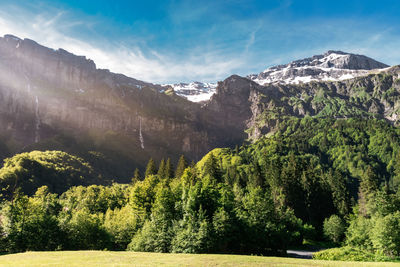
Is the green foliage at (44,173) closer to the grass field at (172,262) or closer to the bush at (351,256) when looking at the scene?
the grass field at (172,262)

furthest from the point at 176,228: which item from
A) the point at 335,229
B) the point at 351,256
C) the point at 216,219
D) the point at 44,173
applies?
the point at 44,173

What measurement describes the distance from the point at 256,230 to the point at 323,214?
50.4 metres

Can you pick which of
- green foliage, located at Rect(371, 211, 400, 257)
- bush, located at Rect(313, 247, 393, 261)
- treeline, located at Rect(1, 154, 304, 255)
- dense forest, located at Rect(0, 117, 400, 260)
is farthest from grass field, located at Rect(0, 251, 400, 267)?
green foliage, located at Rect(371, 211, 400, 257)

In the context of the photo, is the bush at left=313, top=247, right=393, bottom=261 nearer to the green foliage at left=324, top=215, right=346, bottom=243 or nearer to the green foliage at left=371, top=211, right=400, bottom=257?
the green foliage at left=371, top=211, right=400, bottom=257

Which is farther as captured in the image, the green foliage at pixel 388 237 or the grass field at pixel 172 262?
the green foliage at pixel 388 237

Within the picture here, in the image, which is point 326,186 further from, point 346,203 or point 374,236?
point 374,236

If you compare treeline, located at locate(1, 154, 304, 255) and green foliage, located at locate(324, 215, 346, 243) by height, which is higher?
treeline, located at locate(1, 154, 304, 255)

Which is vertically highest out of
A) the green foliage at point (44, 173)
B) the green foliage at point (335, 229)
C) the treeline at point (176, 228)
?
the treeline at point (176, 228)

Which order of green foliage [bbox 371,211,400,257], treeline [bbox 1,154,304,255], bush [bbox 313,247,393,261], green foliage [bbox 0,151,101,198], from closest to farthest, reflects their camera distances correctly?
bush [bbox 313,247,393,261], treeline [bbox 1,154,304,255], green foliage [bbox 371,211,400,257], green foliage [bbox 0,151,101,198]

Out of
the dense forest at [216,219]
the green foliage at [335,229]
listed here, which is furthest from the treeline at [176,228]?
the green foliage at [335,229]

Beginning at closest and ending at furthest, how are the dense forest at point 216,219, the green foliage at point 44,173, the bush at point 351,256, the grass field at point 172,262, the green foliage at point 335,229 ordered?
the grass field at point 172,262 < the bush at point 351,256 < the dense forest at point 216,219 < the green foliage at point 335,229 < the green foliage at point 44,173

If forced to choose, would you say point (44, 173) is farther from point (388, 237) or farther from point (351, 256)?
point (388, 237)

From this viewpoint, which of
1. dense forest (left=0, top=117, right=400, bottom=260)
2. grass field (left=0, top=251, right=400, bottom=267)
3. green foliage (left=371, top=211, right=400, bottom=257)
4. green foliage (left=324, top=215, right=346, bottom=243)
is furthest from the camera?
green foliage (left=324, top=215, right=346, bottom=243)

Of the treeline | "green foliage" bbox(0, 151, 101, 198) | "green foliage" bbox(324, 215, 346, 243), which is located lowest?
"green foliage" bbox(0, 151, 101, 198)
